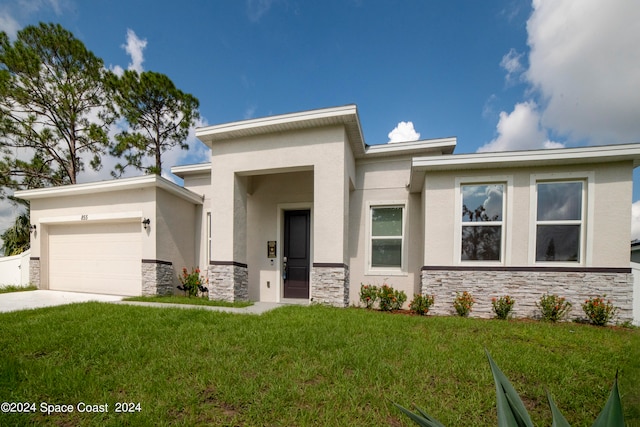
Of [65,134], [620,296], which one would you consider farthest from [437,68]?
[65,134]

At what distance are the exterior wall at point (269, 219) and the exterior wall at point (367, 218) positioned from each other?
142 cm

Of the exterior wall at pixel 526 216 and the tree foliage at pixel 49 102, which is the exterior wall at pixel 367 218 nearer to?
the exterior wall at pixel 526 216

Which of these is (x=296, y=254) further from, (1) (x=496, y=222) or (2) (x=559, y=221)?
(2) (x=559, y=221)

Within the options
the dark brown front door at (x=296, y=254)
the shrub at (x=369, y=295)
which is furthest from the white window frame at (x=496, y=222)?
the dark brown front door at (x=296, y=254)

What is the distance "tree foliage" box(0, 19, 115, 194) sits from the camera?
11.6 meters

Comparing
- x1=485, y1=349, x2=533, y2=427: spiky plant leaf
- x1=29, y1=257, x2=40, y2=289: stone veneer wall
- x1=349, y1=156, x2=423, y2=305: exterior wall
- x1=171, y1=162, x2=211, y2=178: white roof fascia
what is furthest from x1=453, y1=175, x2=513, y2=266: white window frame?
x1=29, y1=257, x2=40, y2=289: stone veneer wall

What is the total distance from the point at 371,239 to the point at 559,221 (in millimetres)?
3972

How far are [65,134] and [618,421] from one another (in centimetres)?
1831

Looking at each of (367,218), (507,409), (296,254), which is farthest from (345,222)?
(507,409)

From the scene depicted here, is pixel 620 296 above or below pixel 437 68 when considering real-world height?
below

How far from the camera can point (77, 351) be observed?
328 cm

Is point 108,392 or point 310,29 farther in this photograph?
point 310,29

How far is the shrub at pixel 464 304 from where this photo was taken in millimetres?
5654

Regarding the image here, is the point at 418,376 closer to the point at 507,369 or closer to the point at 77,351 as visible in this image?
the point at 507,369
